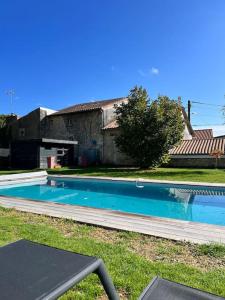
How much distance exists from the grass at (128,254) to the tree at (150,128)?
13555 mm

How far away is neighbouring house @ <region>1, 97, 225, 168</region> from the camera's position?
72.3 ft

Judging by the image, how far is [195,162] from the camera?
2153cm

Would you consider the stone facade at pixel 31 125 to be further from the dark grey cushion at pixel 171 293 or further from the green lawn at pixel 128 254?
the dark grey cushion at pixel 171 293

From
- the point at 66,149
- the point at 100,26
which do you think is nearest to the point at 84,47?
the point at 100,26

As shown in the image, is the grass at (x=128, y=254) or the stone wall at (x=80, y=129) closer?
the grass at (x=128, y=254)

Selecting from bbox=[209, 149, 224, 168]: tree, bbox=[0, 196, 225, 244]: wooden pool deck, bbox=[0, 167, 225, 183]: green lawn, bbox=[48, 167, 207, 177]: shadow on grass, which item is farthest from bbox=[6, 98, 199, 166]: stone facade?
bbox=[0, 196, 225, 244]: wooden pool deck

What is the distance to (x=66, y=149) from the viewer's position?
82.8ft

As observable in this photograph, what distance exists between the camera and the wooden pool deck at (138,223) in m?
4.68

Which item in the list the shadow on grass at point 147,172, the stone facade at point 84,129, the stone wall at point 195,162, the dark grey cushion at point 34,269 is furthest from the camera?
the stone facade at point 84,129

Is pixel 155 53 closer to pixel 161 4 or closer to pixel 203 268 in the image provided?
pixel 161 4

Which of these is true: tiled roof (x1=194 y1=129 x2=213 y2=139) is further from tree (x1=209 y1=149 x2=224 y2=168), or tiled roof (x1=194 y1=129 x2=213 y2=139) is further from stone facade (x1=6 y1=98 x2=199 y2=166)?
tree (x1=209 y1=149 x2=224 y2=168)

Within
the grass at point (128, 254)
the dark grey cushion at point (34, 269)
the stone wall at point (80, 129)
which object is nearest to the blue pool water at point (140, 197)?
the grass at point (128, 254)

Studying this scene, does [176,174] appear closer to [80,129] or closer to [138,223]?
[138,223]

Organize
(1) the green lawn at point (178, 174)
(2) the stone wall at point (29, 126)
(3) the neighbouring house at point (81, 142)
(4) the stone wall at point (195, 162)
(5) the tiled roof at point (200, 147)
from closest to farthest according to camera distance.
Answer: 1. (1) the green lawn at point (178, 174)
2. (4) the stone wall at point (195, 162)
3. (5) the tiled roof at point (200, 147)
4. (3) the neighbouring house at point (81, 142)
5. (2) the stone wall at point (29, 126)
